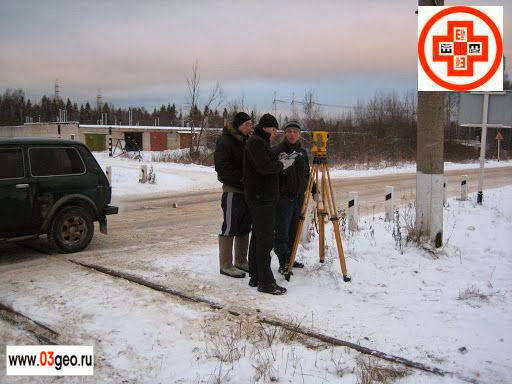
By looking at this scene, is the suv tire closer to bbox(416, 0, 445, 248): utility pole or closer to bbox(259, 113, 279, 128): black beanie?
bbox(259, 113, 279, 128): black beanie

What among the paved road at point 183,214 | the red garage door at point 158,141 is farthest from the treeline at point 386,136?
the red garage door at point 158,141

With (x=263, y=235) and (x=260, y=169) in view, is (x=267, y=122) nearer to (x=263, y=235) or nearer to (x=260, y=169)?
(x=260, y=169)

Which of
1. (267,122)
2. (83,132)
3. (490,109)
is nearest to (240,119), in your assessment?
(267,122)

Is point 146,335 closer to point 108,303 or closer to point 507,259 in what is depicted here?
point 108,303

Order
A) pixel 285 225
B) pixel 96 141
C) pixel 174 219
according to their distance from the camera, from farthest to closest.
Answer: pixel 96 141, pixel 174 219, pixel 285 225

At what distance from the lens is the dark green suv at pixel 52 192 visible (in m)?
6.66

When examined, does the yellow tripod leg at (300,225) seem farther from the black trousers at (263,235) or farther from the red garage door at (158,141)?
the red garage door at (158,141)

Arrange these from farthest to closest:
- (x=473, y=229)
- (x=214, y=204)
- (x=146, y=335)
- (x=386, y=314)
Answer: (x=214, y=204) < (x=473, y=229) < (x=386, y=314) < (x=146, y=335)

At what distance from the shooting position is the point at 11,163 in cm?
676

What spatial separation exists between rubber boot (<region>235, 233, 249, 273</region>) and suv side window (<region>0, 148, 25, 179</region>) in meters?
3.32

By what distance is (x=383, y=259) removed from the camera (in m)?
6.76

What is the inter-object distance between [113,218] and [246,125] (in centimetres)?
602

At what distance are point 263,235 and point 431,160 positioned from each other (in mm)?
3156

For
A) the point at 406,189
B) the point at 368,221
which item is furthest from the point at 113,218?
the point at 406,189
